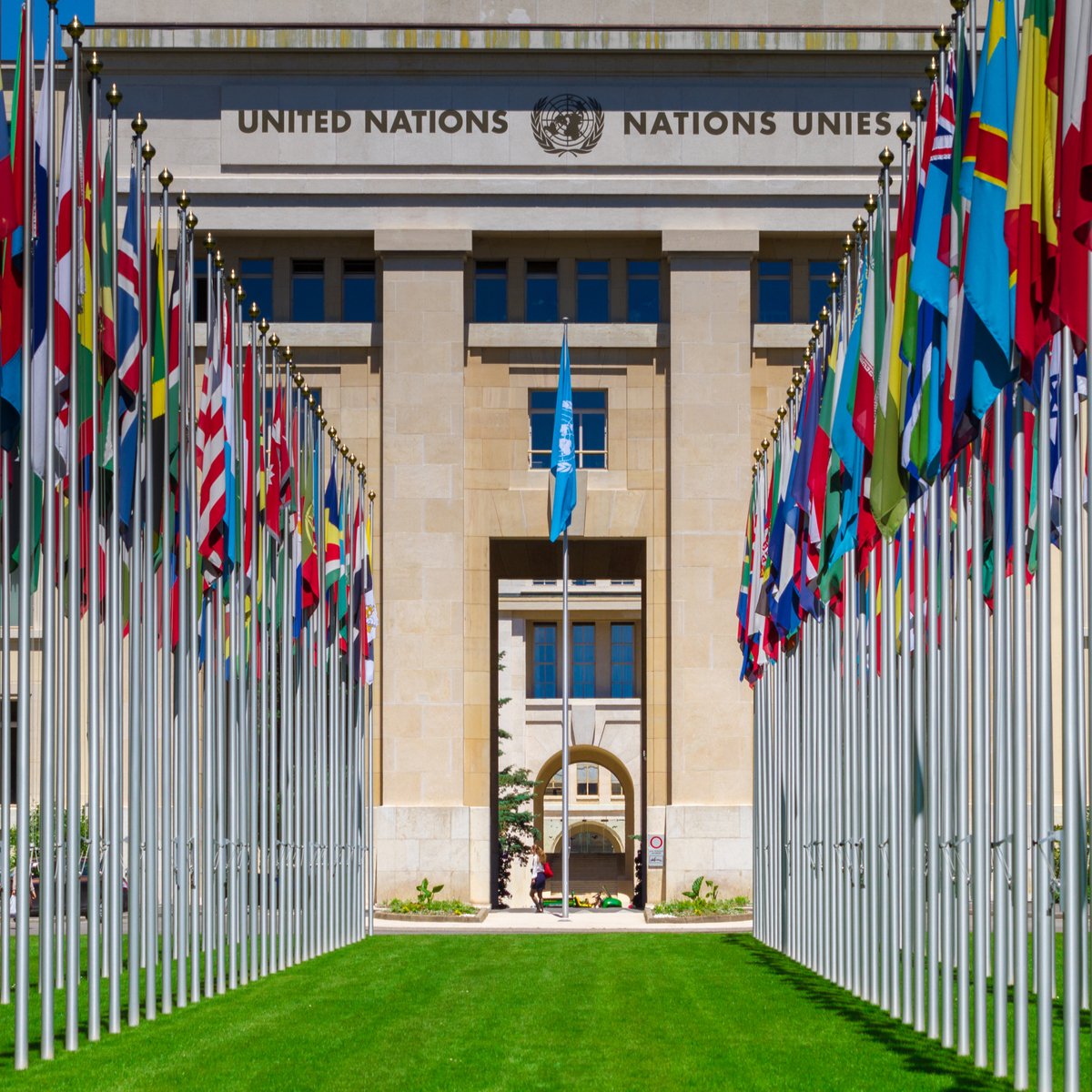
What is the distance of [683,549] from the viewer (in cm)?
5728

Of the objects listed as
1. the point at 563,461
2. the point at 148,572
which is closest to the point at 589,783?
the point at 563,461

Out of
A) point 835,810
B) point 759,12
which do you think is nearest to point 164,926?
point 835,810

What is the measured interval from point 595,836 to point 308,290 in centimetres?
5557

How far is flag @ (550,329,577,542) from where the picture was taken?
5538cm

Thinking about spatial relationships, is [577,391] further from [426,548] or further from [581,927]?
[581,927]

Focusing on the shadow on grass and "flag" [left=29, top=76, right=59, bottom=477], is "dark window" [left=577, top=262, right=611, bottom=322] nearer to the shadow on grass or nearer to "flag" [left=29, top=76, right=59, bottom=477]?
the shadow on grass

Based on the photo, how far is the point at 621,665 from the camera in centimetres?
10006

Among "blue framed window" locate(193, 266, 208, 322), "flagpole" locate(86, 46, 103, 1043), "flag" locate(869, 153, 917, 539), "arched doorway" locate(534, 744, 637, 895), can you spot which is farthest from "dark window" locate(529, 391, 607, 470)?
"arched doorway" locate(534, 744, 637, 895)

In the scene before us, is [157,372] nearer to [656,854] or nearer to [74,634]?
[74,634]

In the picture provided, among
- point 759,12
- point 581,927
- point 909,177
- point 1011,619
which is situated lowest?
point 581,927

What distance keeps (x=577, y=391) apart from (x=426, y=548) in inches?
276

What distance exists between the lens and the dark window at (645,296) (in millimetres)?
60812

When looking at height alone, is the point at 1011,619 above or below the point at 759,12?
below

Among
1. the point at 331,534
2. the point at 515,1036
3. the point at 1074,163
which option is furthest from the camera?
the point at 331,534
